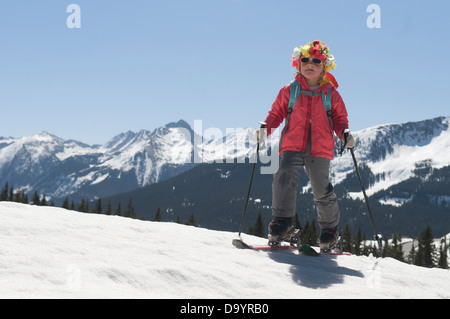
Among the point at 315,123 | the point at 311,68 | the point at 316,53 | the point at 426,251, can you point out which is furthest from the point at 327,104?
the point at 426,251

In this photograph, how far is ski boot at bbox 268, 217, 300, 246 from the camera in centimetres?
629

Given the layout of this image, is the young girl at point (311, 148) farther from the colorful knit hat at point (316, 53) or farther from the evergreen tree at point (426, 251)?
the evergreen tree at point (426, 251)

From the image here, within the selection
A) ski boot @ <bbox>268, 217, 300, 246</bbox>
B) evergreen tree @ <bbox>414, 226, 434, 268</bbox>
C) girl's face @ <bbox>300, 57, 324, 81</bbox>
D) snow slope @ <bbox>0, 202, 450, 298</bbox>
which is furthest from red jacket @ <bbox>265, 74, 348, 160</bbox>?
evergreen tree @ <bbox>414, 226, 434, 268</bbox>

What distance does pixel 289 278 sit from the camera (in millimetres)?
4105

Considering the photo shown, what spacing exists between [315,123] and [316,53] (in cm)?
132

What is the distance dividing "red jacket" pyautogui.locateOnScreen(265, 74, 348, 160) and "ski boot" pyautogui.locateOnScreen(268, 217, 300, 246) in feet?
3.86

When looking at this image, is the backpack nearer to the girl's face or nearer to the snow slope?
the girl's face

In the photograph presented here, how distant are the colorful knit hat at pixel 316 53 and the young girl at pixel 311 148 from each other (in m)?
0.02

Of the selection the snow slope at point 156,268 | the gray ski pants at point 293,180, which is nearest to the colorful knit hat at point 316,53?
the gray ski pants at point 293,180

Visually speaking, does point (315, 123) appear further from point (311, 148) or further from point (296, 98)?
point (296, 98)

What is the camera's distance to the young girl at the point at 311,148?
21.0 feet
